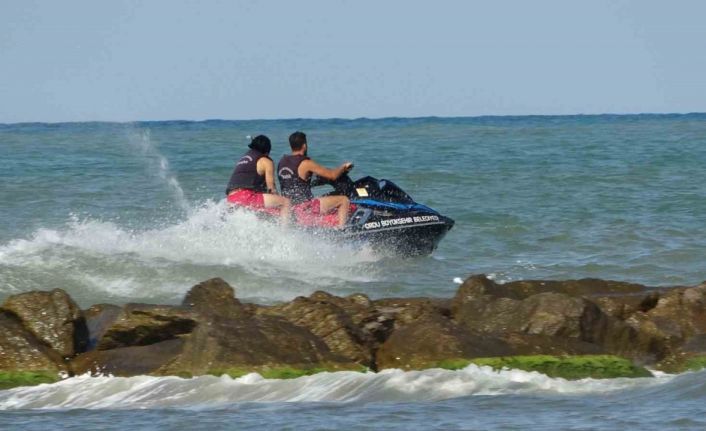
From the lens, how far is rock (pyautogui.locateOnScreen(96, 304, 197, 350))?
976 centimetres

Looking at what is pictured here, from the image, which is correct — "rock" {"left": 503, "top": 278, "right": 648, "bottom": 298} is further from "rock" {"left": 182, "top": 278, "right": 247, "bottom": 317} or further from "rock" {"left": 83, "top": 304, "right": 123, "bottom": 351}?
"rock" {"left": 83, "top": 304, "right": 123, "bottom": 351}

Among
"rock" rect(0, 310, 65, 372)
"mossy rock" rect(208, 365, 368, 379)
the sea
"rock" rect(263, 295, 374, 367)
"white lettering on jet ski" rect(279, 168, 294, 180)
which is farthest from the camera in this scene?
"white lettering on jet ski" rect(279, 168, 294, 180)

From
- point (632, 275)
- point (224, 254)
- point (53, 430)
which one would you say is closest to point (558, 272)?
point (632, 275)

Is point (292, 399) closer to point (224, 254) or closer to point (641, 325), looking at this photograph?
point (641, 325)

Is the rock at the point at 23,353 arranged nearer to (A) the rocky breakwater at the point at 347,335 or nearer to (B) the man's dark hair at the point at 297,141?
(A) the rocky breakwater at the point at 347,335

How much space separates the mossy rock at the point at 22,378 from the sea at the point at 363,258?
0.14 meters

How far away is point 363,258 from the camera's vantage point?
1584 centimetres

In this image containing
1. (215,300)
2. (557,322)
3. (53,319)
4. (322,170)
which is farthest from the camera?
(322,170)

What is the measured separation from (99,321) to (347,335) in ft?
6.97

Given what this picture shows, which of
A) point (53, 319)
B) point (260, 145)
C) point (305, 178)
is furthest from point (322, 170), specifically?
point (53, 319)

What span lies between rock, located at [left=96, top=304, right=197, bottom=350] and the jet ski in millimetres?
5909

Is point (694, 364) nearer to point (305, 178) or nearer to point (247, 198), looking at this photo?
point (305, 178)

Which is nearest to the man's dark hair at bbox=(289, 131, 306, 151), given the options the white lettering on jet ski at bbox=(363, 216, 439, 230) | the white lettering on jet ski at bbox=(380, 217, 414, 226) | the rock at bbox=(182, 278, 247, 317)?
the white lettering on jet ski at bbox=(363, 216, 439, 230)

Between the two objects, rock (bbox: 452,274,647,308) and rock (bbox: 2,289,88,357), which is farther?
rock (bbox: 452,274,647,308)
